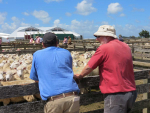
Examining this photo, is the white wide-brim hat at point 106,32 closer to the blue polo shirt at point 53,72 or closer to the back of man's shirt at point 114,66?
the back of man's shirt at point 114,66

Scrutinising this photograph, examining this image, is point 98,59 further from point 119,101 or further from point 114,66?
point 119,101

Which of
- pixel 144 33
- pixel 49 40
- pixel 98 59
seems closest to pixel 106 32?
pixel 98 59

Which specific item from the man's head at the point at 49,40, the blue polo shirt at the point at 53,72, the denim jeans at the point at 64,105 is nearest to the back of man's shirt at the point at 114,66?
the blue polo shirt at the point at 53,72

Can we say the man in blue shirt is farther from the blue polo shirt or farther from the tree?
the tree

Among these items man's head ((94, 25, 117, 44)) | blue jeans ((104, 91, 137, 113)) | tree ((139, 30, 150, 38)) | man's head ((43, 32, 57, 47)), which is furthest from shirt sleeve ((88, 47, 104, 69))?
tree ((139, 30, 150, 38))

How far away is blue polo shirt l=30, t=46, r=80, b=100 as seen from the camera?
231 cm

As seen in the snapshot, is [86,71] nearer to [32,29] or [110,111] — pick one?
[110,111]

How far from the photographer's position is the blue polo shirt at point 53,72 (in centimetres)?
231

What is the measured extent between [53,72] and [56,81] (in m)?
0.13

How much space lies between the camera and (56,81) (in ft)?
7.62

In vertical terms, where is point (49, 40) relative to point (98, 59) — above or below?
above

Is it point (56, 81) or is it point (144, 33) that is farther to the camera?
point (144, 33)

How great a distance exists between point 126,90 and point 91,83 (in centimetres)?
86

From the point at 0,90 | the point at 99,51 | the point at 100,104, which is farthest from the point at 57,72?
the point at 100,104
